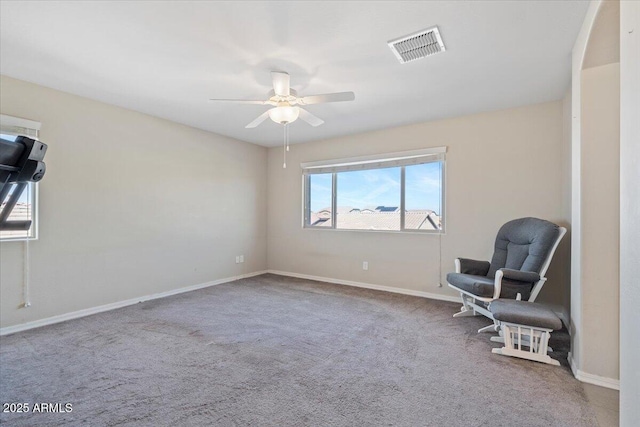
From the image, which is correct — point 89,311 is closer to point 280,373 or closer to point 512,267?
point 280,373

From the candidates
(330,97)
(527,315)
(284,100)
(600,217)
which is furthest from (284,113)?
(527,315)

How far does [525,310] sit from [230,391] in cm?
230

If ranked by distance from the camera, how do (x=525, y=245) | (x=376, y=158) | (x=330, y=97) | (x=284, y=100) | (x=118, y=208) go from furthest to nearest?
(x=376, y=158), (x=118, y=208), (x=525, y=245), (x=284, y=100), (x=330, y=97)

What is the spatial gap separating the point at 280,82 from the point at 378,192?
260 cm

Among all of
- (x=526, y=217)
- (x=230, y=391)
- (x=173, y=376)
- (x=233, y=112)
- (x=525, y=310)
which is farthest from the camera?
(x=233, y=112)

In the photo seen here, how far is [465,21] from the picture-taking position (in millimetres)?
A: 1975

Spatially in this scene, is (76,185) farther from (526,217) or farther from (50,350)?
(526,217)

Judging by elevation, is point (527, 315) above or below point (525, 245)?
below

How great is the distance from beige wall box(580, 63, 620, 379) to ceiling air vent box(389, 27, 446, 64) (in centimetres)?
102

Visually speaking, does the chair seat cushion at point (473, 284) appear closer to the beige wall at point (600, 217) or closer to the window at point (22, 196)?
the beige wall at point (600, 217)

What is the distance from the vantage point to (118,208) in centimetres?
360

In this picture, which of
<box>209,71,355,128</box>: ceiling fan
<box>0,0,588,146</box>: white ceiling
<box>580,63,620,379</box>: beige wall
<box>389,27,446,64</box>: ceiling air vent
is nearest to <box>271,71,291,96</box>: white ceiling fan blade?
<box>209,71,355,128</box>: ceiling fan

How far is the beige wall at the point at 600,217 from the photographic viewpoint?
192 centimetres

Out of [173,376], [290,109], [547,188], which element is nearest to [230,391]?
[173,376]
